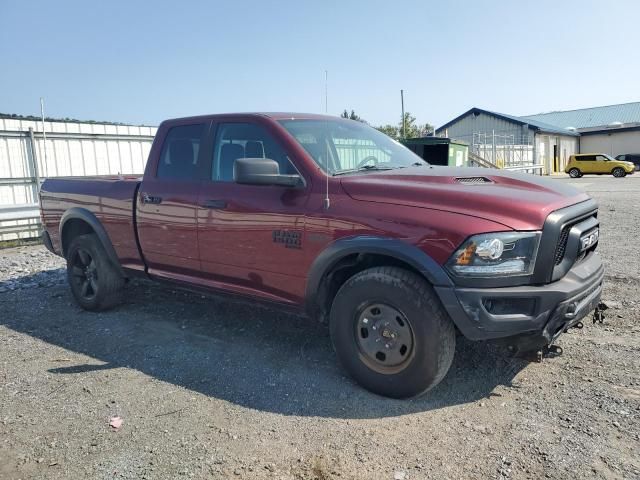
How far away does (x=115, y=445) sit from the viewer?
123 inches

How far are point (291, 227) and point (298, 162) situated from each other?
0.50 meters

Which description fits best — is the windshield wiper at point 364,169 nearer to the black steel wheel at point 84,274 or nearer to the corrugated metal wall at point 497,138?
the black steel wheel at point 84,274

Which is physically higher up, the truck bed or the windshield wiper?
the windshield wiper

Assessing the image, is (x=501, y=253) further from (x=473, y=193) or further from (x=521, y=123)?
(x=521, y=123)

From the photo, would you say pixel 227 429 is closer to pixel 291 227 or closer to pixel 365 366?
pixel 365 366

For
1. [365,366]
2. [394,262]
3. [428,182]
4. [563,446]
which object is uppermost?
[428,182]

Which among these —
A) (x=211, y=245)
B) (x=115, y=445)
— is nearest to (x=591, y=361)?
(x=211, y=245)

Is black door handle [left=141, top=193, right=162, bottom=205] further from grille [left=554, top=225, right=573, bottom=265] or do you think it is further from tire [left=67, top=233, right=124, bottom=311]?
grille [left=554, top=225, right=573, bottom=265]

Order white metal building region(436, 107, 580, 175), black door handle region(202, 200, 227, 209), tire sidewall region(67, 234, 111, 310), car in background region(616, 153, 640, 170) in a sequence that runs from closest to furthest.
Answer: black door handle region(202, 200, 227, 209), tire sidewall region(67, 234, 111, 310), white metal building region(436, 107, 580, 175), car in background region(616, 153, 640, 170)

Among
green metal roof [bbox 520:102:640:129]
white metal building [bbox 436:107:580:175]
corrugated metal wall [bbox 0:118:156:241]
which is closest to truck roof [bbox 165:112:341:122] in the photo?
corrugated metal wall [bbox 0:118:156:241]

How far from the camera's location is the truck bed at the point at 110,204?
5.20m

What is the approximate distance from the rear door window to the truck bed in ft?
1.40

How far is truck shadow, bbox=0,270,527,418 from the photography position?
3598mm

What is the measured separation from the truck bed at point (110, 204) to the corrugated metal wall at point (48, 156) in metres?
5.51
